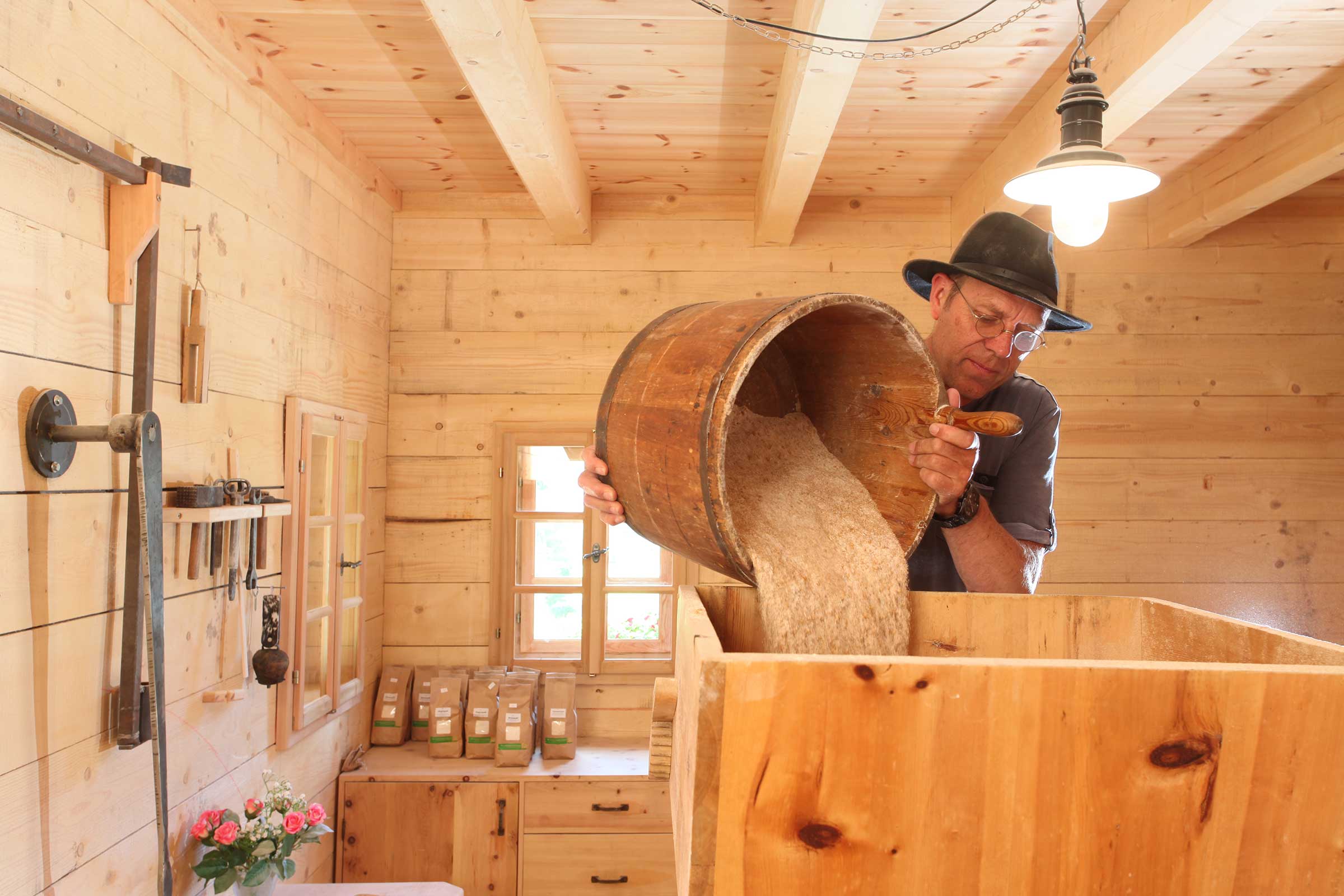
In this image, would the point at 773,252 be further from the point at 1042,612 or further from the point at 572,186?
the point at 1042,612

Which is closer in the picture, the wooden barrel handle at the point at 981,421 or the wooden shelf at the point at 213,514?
the wooden barrel handle at the point at 981,421

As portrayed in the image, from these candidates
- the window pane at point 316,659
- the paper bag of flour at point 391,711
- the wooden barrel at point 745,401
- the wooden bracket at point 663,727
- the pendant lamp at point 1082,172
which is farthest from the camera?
the paper bag of flour at point 391,711

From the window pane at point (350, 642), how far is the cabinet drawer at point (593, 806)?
30.6 inches

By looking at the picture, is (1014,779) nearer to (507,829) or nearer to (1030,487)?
(1030,487)

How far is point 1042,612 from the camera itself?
115 centimetres

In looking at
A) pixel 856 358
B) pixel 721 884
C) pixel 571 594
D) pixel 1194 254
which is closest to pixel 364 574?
pixel 571 594

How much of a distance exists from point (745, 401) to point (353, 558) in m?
2.38

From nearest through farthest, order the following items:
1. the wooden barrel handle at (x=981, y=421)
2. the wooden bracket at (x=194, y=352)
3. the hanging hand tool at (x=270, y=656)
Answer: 1. the wooden barrel handle at (x=981, y=421)
2. the wooden bracket at (x=194, y=352)
3. the hanging hand tool at (x=270, y=656)

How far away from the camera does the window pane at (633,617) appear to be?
154 inches

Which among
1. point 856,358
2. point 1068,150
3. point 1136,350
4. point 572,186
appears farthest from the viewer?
point 1136,350

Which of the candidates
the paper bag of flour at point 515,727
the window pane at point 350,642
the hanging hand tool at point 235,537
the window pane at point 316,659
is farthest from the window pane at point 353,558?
the hanging hand tool at point 235,537

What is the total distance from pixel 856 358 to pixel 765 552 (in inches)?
14.9

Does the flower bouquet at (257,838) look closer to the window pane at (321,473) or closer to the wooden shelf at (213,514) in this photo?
the wooden shelf at (213,514)

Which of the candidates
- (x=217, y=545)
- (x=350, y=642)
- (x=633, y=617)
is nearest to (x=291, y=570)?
(x=217, y=545)
